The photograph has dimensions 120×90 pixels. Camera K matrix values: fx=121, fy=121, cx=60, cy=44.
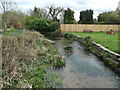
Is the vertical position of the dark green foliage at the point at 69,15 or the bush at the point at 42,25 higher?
the dark green foliage at the point at 69,15

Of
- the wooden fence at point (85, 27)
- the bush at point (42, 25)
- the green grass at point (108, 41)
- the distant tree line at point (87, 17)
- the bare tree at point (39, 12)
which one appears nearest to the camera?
the green grass at point (108, 41)

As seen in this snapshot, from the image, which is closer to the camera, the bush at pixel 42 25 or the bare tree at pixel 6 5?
the bush at pixel 42 25

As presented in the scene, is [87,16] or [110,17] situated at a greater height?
[87,16]

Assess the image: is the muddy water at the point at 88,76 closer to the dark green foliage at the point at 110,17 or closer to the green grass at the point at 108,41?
the green grass at the point at 108,41

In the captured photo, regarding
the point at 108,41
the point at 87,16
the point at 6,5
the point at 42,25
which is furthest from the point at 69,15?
the point at 108,41

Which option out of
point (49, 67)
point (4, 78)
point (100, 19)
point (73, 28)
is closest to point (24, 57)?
point (49, 67)

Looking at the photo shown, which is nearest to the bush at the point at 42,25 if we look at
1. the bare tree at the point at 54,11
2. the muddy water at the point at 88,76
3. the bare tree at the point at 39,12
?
the bare tree at the point at 39,12

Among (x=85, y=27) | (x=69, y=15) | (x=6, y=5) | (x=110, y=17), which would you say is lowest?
(x=85, y=27)

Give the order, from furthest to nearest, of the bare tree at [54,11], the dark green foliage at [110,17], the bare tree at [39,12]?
the bare tree at [54,11] → the bare tree at [39,12] → the dark green foliage at [110,17]

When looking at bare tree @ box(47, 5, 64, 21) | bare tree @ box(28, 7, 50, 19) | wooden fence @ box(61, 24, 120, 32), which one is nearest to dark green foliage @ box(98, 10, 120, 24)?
wooden fence @ box(61, 24, 120, 32)

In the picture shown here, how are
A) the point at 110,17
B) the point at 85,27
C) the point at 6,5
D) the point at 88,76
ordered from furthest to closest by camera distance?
1. the point at 110,17
2. the point at 85,27
3. the point at 6,5
4. the point at 88,76

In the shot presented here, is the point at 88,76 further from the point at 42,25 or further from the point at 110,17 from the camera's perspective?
the point at 110,17

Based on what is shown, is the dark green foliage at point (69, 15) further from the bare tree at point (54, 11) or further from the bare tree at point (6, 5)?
the bare tree at point (6, 5)

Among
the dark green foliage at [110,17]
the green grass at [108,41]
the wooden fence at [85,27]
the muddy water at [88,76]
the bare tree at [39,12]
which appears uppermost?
the bare tree at [39,12]
